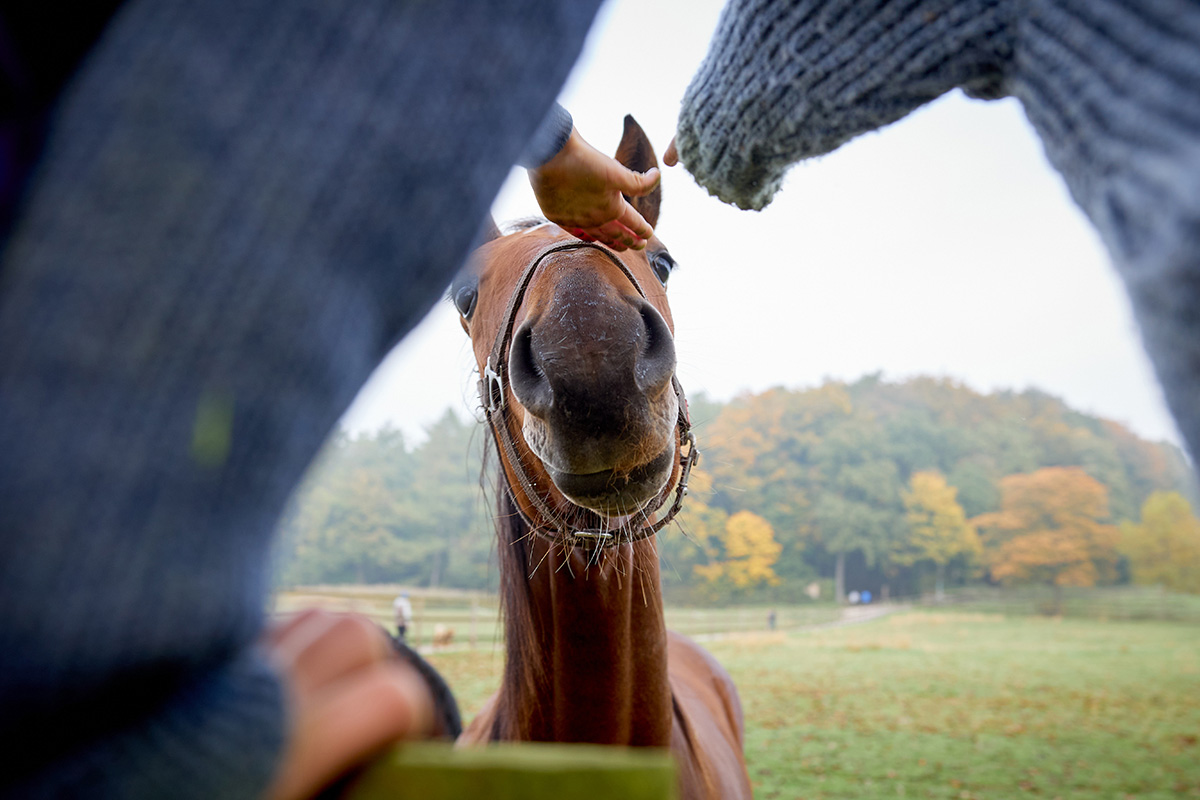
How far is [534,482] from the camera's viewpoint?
180 centimetres

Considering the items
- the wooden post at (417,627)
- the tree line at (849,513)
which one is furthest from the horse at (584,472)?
the tree line at (849,513)

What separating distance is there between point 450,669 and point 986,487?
114ft

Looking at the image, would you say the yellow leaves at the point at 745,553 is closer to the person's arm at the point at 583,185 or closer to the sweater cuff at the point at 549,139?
the person's arm at the point at 583,185

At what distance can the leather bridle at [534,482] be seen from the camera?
171cm

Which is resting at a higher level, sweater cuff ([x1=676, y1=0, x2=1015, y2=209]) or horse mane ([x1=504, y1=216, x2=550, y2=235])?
horse mane ([x1=504, y1=216, x2=550, y2=235])

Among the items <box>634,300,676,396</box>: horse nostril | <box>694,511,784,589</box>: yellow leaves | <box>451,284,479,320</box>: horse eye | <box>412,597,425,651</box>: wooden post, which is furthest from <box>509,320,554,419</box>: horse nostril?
<box>694,511,784,589</box>: yellow leaves

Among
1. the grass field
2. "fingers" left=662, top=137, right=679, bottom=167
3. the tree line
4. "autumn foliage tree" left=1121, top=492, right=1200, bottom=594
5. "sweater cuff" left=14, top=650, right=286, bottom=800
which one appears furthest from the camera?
"autumn foliage tree" left=1121, top=492, right=1200, bottom=594

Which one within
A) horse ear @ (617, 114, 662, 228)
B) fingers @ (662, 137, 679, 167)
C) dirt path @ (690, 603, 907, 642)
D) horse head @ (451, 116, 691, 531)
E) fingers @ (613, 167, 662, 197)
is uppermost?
horse ear @ (617, 114, 662, 228)

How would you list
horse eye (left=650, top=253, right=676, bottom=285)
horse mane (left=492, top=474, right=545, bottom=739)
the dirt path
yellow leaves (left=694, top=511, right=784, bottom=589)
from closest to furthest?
horse mane (left=492, top=474, right=545, bottom=739) → horse eye (left=650, top=253, right=676, bottom=285) → the dirt path → yellow leaves (left=694, top=511, right=784, bottom=589)

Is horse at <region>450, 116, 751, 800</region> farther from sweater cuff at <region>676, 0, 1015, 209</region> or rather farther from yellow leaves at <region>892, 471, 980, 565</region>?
yellow leaves at <region>892, 471, 980, 565</region>

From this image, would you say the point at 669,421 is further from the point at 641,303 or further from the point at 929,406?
the point at 929,406

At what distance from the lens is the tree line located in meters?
27.3

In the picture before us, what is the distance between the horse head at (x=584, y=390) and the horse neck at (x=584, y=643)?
24 centimetres

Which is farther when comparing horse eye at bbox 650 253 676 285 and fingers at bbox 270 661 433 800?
horse eye at bbox 650 253 676 285
